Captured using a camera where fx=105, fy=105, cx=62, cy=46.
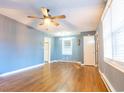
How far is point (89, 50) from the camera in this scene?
7434 mm

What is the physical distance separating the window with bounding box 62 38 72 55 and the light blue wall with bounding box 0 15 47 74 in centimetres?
310

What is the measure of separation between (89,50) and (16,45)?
4.76 metres

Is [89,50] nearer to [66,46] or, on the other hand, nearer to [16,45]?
[66,46]

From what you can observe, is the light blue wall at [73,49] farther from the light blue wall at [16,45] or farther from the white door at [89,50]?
the light blue wall at [16,45]

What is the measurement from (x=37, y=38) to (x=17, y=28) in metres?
2.07

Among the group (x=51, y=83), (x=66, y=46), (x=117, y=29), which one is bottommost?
(x=51, y=83)

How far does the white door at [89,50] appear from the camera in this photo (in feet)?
24.1

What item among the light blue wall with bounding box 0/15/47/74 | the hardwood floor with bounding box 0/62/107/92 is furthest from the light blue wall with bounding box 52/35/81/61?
the hardwood floor with bounding box 0/62/107/92

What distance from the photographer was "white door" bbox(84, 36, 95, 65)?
7352mm

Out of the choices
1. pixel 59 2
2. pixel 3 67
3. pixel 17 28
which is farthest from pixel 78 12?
pixel 3 67

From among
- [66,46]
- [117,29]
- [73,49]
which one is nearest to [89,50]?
[73,49]

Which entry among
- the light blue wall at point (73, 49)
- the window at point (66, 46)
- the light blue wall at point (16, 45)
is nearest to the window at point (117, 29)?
the light blue wall at point (16, 45)

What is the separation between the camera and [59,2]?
3.13m

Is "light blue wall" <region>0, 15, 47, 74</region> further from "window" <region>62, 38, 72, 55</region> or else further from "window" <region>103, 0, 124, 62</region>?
"window" <region>103, 0, 124, 62</region>
